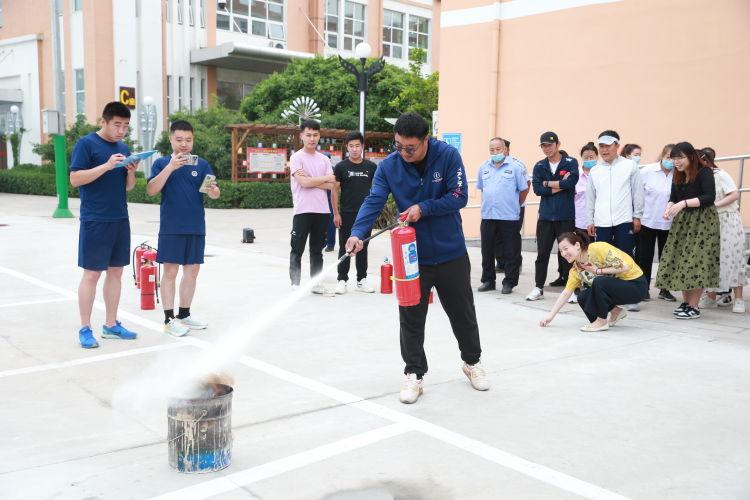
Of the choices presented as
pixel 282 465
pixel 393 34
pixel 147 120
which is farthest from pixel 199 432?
pixel 393 34

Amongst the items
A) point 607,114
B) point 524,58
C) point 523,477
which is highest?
point 524,58

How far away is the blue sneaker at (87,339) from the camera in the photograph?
6.11m

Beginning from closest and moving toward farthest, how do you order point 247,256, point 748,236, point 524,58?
point 748,236 → point 247,256 → point 524,58

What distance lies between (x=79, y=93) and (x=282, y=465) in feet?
111

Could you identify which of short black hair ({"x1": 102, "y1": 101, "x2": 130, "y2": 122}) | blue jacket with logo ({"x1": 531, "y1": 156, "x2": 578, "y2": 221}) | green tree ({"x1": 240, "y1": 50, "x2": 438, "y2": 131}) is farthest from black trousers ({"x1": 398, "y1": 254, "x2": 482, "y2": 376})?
green tree ({"x1": 240, "y1": 50, "x2": 438, "y2": 131})

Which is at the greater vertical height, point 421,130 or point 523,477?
point 421,130

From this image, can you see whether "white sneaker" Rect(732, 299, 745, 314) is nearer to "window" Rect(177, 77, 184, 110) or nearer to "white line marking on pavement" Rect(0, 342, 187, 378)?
"white line marking on pavement" Rect(0, 342, 187, 378)

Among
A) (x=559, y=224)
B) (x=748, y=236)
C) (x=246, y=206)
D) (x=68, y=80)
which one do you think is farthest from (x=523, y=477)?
(x=68, y=80)

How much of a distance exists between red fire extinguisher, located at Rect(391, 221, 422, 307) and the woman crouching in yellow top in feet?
8.59

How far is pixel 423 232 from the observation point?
4.90 meters

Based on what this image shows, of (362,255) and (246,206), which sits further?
(246,206)

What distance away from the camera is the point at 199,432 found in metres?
3.64

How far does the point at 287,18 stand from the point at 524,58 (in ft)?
81.3

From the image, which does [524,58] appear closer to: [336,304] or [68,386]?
[336,304]
